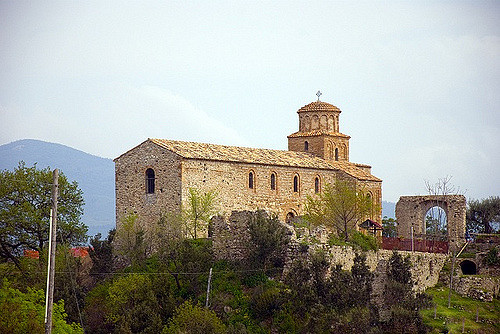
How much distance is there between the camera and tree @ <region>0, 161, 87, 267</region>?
4803cm

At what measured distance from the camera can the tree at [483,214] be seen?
65.8 m

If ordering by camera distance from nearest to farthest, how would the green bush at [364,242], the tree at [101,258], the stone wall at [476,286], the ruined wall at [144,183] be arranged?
the stone wall at [476,286] < the green bush at [364,242] < the tree at [101,258] < the ruined wall at [144,183]

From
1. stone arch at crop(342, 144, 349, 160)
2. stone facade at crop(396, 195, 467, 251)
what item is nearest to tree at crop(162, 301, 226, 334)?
stone facade at crop(396, 195, 467, 251)

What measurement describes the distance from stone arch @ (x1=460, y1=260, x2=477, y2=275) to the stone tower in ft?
56.1

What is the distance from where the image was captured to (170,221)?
47.8 m

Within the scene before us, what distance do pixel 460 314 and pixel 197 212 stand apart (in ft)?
53.2

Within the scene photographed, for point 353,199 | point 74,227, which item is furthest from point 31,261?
point 353,199

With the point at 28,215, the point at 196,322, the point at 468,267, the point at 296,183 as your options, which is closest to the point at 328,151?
the point at 296,183

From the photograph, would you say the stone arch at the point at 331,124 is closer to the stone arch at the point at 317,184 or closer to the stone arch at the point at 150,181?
the stone arch at the point at 317,184

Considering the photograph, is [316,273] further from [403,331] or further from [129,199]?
[129,199]

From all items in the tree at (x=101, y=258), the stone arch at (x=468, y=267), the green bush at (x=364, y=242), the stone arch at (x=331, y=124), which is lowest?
the stone arch at (x=468, y=267)

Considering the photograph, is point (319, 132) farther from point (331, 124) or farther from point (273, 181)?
point (273, 181)

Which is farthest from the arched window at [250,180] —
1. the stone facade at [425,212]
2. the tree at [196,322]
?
the tree at [196,322]

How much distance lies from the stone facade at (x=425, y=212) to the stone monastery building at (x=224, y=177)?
4458 mm
